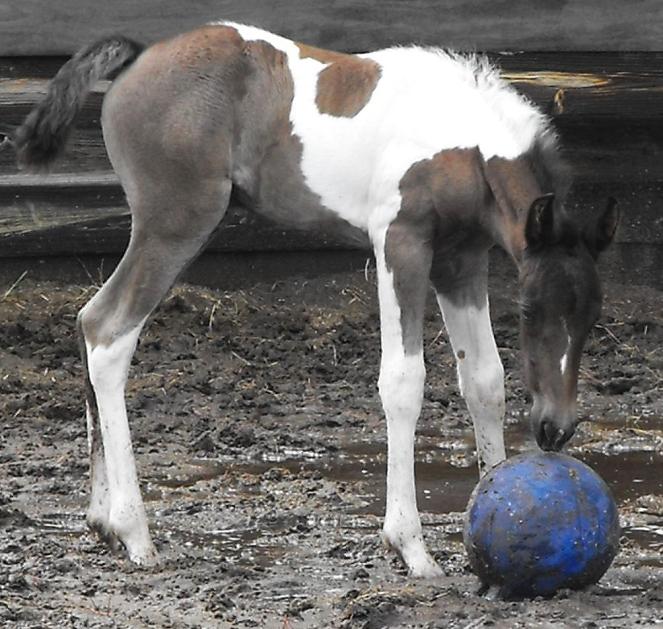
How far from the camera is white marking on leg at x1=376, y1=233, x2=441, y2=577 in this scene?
17.1ft

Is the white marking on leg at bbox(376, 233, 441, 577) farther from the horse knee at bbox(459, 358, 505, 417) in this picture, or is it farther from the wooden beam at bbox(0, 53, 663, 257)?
the wooden beam at bbox(0, 53, 663, 257)

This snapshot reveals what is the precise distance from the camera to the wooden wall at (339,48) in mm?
8445

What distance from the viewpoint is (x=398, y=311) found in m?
5.24

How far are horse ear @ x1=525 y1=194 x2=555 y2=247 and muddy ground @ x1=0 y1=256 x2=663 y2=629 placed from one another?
3.61 feet

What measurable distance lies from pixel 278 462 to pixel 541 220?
2.08m

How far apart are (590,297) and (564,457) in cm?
51

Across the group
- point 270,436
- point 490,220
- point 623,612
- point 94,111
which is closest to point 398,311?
point 490,220

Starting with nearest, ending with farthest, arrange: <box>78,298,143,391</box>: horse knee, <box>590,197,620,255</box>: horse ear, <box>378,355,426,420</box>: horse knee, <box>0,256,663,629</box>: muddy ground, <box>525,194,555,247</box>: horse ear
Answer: <box>0,256,663,629</box>: muddy ground < <box>525,194,555,247</box>: horse ear < <box>590,197,620,255</box>: horse ear < <box>378,355,426,420</box>: horse knee < <box>78,298,143,391</box>: horse knee

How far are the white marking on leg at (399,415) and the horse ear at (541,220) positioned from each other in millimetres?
547

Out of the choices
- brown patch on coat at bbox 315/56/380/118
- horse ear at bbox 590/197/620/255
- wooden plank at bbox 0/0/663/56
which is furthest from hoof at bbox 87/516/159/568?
wooden plank at bbox 0/0/663/56

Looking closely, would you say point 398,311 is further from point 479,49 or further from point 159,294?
point 479,49

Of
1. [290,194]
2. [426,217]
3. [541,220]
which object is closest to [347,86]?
[290,194]

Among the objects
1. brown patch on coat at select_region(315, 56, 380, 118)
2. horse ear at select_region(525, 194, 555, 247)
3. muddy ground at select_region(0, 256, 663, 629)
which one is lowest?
muddy ground at select_region(0, 256, 663, 629)

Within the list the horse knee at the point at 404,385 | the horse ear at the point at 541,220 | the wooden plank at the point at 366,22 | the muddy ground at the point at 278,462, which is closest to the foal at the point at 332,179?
the horse knee at the point at 404,385
